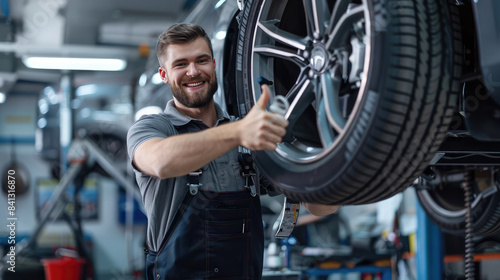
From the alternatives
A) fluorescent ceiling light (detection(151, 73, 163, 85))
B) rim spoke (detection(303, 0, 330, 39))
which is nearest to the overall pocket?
rim spoke (detection(303, 0, 330, 39))

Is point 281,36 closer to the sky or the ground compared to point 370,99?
closer to the sky

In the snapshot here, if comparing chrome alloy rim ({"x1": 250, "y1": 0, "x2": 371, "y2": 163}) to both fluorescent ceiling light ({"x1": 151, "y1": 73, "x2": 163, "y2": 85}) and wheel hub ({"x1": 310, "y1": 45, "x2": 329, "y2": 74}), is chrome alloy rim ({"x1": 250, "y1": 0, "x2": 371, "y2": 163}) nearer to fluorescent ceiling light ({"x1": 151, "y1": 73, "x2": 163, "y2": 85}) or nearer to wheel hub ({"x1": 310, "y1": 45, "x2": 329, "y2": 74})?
wheel hub ({"x1": 310, "y1": 45, "x2": 329, "y2": 74})

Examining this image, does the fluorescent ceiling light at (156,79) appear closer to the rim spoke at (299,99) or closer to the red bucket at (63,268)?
the rim spoke at (299,99)

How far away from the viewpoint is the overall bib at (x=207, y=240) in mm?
1416

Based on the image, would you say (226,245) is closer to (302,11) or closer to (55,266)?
(302,11)

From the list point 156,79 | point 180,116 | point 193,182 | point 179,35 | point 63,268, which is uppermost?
point 156,79

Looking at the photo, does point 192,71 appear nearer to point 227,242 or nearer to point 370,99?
point 227,242

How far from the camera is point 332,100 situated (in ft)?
3.60

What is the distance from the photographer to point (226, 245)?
1.44 m

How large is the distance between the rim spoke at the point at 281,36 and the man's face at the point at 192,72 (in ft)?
0.72

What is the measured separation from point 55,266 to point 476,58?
4.86 m

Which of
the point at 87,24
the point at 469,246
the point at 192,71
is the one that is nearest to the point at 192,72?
the point at 192,71

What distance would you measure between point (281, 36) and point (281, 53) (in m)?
0.05

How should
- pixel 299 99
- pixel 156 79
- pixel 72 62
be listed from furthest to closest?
pixel 72 62 → pixel 156 79 → pixel 299 99
